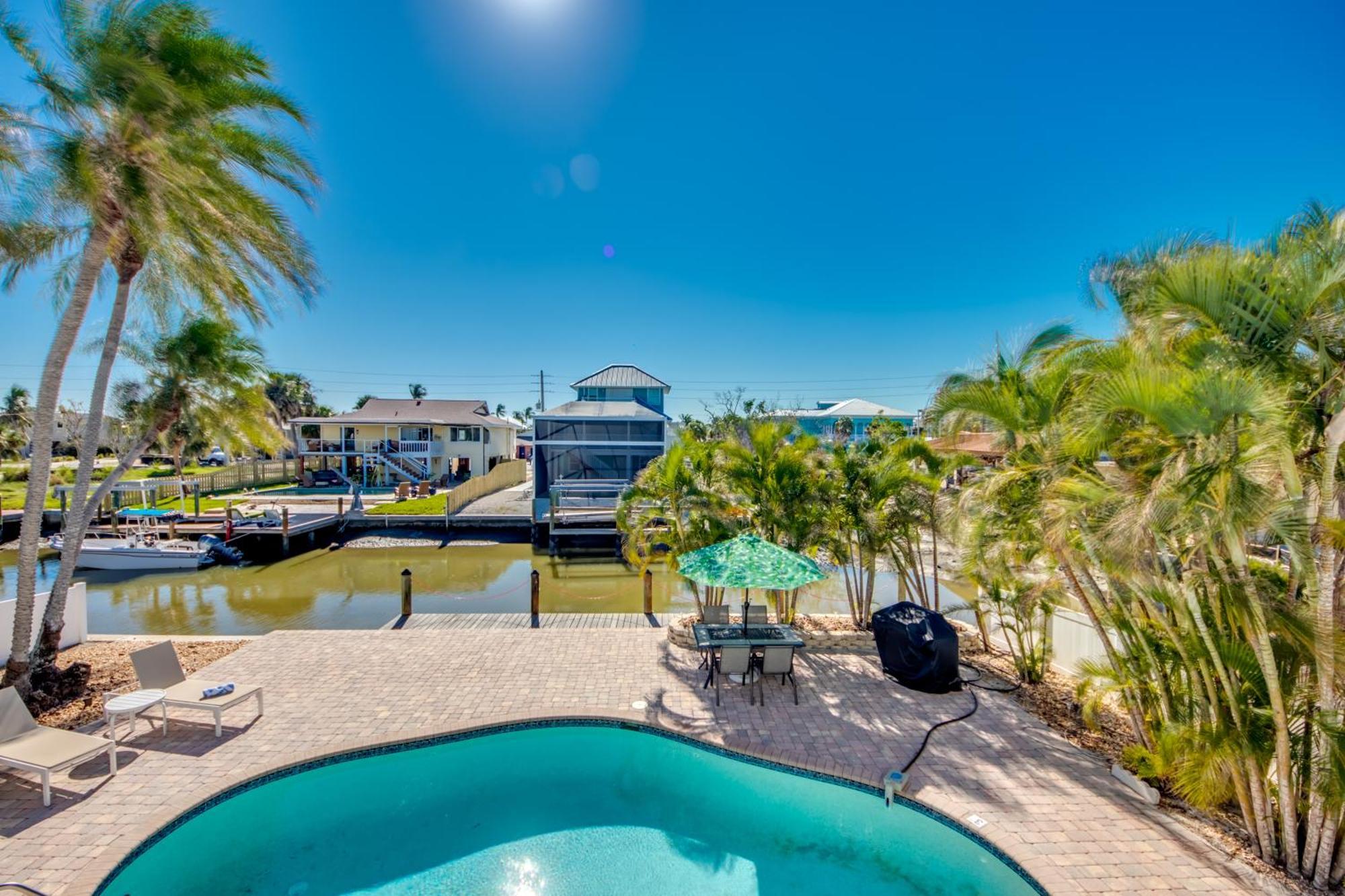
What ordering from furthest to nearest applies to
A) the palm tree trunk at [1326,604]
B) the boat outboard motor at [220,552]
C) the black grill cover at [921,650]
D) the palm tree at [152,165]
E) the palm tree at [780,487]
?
the boat outboard motor at [220,552] → the palm tree at [780,487] → the black grill cover at [921,650] → the palm tree at [152,165] → the palm tree trunk at [1326,604]

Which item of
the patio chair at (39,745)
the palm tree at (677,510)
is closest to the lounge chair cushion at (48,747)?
the patio chair at (39,745)

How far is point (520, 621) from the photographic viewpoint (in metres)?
10.8

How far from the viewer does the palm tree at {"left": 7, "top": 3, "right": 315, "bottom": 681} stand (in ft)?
19.2

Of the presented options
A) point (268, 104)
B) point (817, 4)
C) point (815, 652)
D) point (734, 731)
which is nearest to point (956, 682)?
point (815, 652)

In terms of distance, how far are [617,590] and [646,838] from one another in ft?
35.2

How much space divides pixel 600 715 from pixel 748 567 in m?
2.65

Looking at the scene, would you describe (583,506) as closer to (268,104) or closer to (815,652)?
(815,652)

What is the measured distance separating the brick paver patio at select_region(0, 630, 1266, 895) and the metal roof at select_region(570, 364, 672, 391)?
20881mm

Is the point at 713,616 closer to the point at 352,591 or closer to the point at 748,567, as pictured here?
the point at 748,567

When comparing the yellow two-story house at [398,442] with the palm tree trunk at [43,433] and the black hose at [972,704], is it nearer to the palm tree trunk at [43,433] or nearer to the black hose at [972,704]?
the palm tree trunk at [43,433]

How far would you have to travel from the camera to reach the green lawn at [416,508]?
2395 centimetres

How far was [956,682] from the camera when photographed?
7.62m

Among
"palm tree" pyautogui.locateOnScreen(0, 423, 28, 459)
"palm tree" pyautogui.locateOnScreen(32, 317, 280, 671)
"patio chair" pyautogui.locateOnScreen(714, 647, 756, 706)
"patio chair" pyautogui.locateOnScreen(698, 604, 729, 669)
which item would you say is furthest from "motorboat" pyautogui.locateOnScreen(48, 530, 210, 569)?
"palm tree" pyautogui.locateOnScreen(0, 423, 28, 459)

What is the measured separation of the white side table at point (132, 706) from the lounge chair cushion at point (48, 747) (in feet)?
1.25
